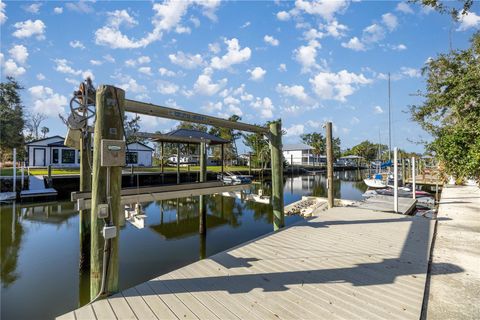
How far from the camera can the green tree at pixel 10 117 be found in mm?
A: 25344

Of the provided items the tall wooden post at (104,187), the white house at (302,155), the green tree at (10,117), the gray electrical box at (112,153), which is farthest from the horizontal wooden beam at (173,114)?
the white house at (302,155)

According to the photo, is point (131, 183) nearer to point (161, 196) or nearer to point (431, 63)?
point (161, 196)

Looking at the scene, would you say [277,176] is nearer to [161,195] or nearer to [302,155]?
[161,195]

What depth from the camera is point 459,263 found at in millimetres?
4160

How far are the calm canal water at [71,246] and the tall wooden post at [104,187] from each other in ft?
2.02

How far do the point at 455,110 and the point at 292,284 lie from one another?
960 centimetres

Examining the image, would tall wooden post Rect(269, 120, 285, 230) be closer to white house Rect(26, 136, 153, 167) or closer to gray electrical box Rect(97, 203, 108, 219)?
gray electrical box Rect(97, 203, 108, 219)

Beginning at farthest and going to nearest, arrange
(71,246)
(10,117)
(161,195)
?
(10,117) < (71,246) < (161,195)

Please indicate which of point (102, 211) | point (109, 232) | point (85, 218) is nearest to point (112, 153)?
point (102, 211)

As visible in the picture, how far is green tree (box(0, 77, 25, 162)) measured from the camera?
83.1 feet

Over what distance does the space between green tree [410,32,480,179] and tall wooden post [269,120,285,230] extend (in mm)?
4094

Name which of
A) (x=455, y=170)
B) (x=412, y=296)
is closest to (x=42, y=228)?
(x=412, y=296)

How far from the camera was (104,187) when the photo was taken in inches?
127

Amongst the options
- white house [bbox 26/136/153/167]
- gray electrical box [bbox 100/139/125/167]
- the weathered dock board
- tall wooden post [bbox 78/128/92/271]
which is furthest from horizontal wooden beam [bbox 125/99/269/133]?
white house [bbox 26/136/153/167]
